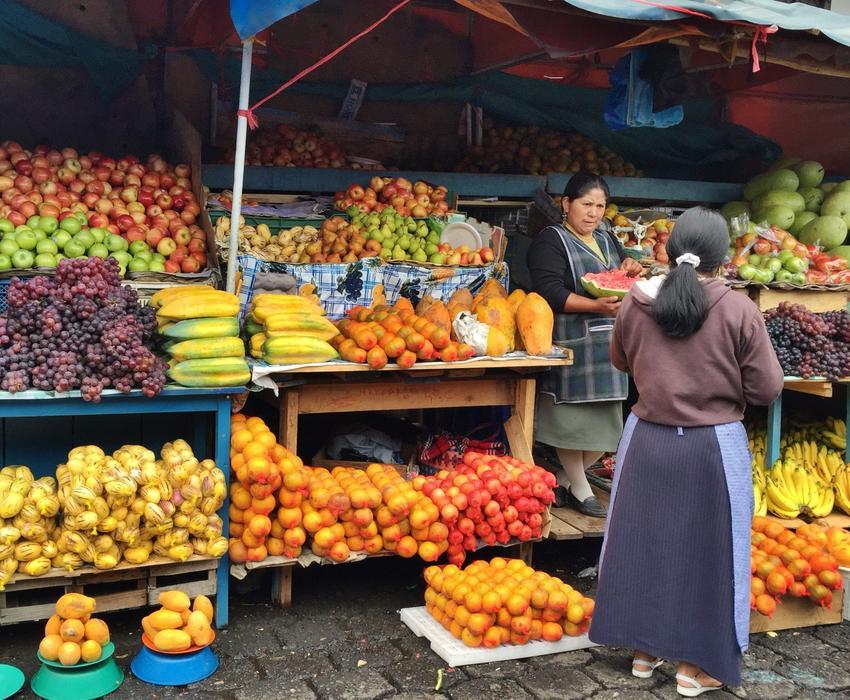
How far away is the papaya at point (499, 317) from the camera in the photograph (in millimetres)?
4938

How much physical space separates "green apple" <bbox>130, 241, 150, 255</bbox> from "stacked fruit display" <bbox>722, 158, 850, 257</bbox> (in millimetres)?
4382

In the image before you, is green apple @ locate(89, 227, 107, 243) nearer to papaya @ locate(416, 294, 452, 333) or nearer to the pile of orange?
the pile of orange

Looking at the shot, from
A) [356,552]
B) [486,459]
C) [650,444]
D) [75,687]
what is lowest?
[75,687]

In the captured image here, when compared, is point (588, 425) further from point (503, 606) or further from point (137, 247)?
point (137, 247)

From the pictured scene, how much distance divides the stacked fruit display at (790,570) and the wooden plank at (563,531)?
93cm

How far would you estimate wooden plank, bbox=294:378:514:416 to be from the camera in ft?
14.9

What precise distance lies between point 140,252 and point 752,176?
17.3ft

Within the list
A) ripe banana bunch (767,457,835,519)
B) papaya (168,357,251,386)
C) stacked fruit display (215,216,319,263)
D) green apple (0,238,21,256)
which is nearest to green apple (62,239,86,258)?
green apple (0,238,21,256)

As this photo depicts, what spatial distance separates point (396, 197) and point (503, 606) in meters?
3.06

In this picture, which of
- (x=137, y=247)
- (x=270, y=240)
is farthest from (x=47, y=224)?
(x=270, y=240)

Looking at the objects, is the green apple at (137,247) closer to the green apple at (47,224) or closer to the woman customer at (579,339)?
the green apple at (47,224)

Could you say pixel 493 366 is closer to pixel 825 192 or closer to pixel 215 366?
pixel 215 366

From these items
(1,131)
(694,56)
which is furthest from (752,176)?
(1,131)

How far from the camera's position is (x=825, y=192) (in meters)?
7.18
